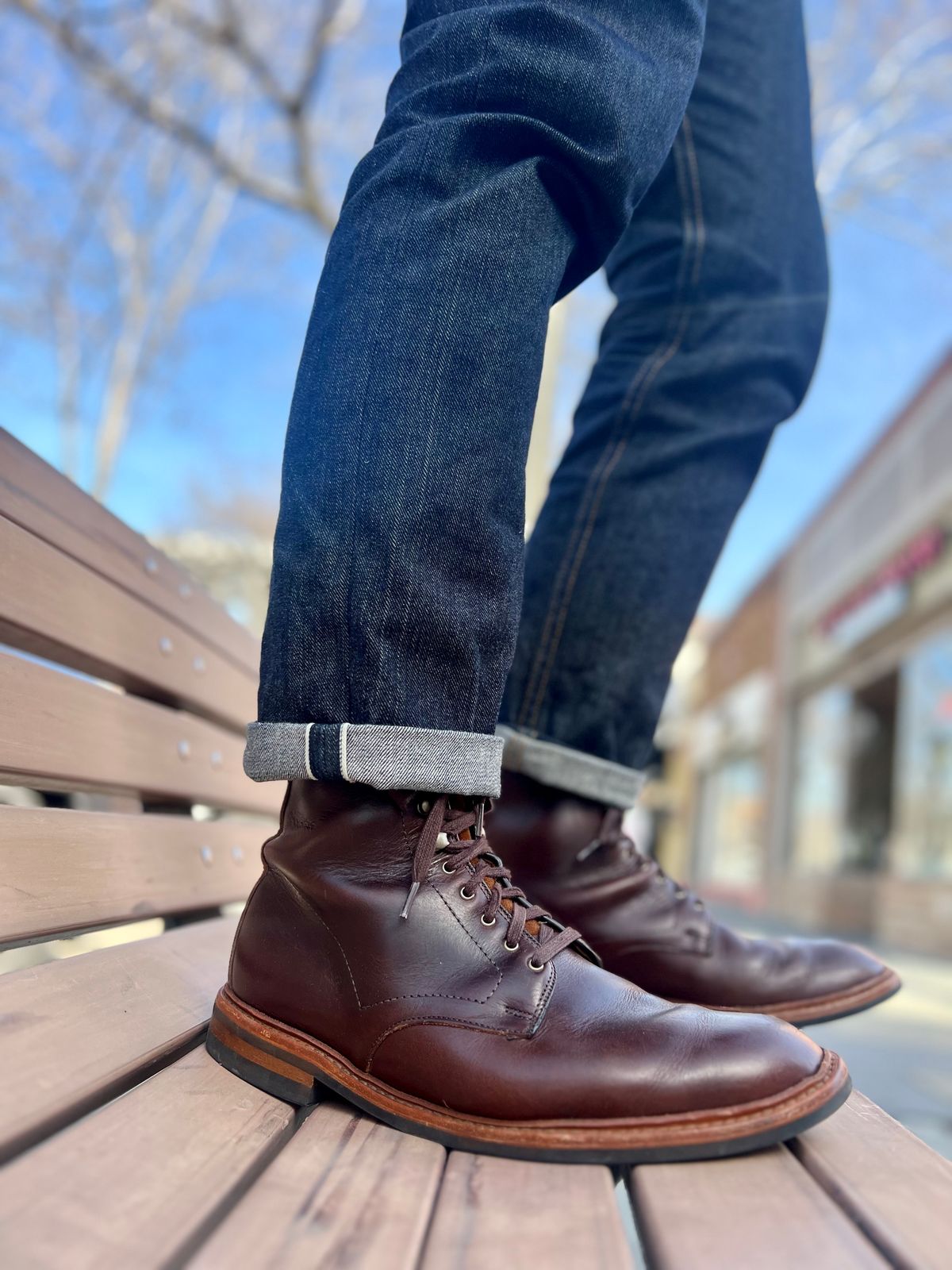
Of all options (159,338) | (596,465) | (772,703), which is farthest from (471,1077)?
(772,703)

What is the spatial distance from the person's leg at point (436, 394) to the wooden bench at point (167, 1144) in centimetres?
25

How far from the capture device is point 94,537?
1.21 m

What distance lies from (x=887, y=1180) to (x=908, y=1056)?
3.08 metres

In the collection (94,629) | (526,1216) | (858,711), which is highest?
(858,711)

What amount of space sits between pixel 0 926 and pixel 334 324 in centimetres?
57

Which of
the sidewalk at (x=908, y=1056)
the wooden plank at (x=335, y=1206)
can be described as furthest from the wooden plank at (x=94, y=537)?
the sidewalk at (x=908, y=1056)

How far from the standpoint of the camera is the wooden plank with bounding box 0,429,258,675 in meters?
1.02

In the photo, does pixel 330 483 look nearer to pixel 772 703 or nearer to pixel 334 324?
pixel 334 324

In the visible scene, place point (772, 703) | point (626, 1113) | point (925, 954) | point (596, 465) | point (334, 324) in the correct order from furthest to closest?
1. point (772, 703)
2. point (925, 954)
3. point (596, 465)
4. point (334, 324)
5. point (626, 1113)

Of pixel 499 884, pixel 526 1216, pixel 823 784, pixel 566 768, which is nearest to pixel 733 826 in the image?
pixel 823 784

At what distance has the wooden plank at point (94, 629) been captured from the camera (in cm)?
101

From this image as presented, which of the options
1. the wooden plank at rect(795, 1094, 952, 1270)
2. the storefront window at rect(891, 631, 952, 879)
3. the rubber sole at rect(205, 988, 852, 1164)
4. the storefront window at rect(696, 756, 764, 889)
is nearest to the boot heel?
the rubber sole at rect(205, 988, 852, 1164)

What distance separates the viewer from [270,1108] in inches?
31.1

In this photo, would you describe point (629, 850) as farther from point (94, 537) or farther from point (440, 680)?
point (94, 537)
